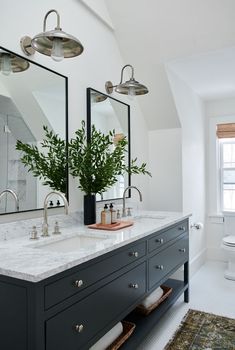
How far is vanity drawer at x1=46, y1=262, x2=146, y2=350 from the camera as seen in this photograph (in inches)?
48.9

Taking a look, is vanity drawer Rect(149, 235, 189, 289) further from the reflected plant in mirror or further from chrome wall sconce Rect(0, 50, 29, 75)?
chrome wall sconce Rect(0, 50, 29, 75)

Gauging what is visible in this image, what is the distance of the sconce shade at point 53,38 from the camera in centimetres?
159

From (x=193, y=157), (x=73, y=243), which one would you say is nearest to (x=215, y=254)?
(x=193, y=157)

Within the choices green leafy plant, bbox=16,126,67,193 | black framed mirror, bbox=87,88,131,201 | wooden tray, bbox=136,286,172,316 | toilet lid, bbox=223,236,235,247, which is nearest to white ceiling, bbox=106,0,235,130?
black framed mirror, bbox=87,88,131,201

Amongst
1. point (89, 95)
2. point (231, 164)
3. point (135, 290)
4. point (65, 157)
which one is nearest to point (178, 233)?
point (135, 290)

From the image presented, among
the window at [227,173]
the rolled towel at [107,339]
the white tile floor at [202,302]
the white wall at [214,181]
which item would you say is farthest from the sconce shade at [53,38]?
the window at [227,173]

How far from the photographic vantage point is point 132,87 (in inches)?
94.7

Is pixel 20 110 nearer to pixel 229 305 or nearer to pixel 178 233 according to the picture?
pixel 178 233

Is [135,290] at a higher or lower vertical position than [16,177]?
lower

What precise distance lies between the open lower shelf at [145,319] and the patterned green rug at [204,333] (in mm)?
188

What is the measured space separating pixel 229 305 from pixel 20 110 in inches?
101

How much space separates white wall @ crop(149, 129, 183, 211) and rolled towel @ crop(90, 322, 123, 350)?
175 cm

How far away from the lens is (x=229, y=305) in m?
2.84

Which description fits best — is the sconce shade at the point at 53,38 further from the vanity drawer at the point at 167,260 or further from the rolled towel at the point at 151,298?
the rolled towel at the point at 151,298
